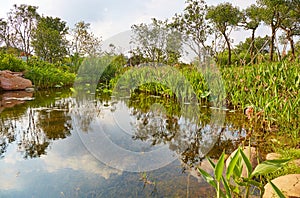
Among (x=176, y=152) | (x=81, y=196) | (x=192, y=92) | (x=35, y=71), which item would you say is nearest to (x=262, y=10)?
(x=192, y=92)

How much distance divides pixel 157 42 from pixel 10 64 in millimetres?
5594

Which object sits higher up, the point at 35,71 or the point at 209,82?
the point at 35,71

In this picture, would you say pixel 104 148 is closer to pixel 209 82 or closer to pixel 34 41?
pixel 209 82

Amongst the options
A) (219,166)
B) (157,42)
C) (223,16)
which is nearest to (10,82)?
(157,42)

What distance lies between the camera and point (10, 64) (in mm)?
7895

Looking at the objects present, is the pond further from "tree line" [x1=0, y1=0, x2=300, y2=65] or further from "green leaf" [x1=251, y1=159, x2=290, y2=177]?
"tree line" [x1=0, y1=0, x2=300, y2=65]

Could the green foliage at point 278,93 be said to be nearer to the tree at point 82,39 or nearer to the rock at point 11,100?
the rock at point 11,100

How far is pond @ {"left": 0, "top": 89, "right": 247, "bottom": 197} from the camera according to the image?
1.35 m

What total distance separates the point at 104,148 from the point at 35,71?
7057 mm

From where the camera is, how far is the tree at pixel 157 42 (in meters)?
4.39

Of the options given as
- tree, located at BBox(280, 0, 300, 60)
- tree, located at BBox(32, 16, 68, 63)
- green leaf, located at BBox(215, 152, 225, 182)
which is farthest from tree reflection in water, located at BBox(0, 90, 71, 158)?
tree, located at BBox(32, 16, 68, 63)

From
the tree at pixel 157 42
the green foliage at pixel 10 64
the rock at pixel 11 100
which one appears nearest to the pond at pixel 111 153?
the rock at pixel 11 100

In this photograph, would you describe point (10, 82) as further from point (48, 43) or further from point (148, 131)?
point (48, 43)

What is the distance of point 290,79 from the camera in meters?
2.42
